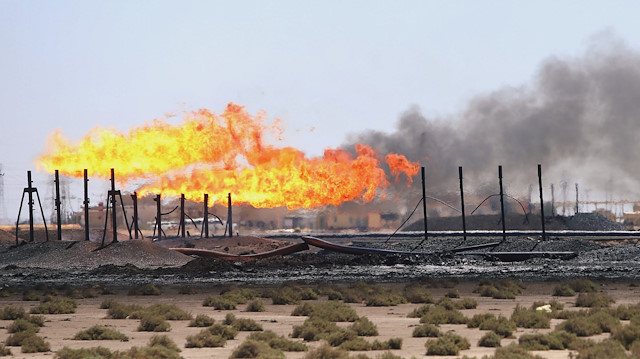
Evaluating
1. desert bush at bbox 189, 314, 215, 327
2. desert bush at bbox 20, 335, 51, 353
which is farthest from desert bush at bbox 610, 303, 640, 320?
desert bush at bbox 20, 335, 51, 353

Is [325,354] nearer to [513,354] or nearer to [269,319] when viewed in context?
[513,354]

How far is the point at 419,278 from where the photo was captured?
160 feet

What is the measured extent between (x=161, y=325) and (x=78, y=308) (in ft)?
31.5

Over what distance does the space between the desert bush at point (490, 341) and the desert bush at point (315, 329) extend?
3.79m

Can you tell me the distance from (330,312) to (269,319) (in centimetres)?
186

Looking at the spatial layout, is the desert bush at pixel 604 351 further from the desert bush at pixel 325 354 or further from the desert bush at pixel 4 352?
the desert bush at pixel 4 352

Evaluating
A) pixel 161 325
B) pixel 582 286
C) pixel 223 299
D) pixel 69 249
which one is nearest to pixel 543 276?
pixel 582 286

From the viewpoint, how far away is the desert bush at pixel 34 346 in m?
23.0

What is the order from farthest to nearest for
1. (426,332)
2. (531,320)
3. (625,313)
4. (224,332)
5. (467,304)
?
1. (467,304)
2. (625,313)
3. (531,320)
4. (426,332)
5. (224,332)

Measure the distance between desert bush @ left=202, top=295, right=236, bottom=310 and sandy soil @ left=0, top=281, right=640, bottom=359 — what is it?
10.4 inches

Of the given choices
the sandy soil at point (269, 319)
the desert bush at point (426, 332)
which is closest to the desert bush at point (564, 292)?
the sandy soil at point (269, 319)

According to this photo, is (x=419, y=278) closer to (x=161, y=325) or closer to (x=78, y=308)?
(x=78, y=308)

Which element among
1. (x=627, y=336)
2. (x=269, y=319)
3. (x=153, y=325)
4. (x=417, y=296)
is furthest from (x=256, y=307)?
(x=627, y=336)

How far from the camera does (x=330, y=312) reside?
3064 cm
